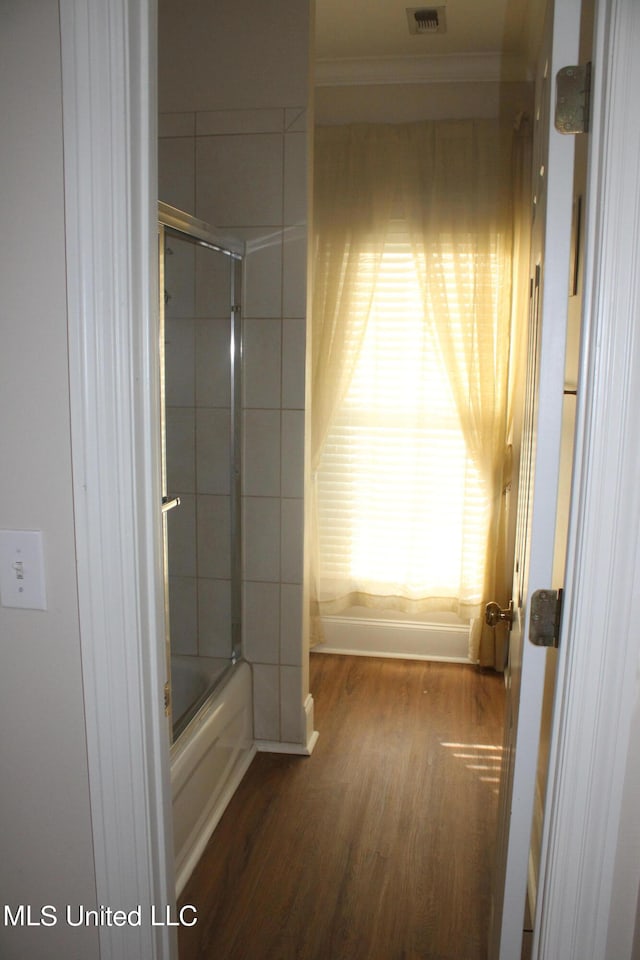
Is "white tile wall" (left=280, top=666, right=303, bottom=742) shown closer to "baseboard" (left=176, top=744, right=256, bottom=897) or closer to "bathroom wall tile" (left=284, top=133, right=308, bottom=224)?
"baseboard" (left=176, top=744, right=256, bottom=897)

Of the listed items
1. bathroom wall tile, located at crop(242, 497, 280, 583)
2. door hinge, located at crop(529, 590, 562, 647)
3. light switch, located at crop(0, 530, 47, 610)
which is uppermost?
light switch, located at crop(0, 530, 47, 610)

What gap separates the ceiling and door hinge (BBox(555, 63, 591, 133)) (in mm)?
1860

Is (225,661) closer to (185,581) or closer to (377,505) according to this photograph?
(185,581)

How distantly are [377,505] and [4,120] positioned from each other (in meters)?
2.74

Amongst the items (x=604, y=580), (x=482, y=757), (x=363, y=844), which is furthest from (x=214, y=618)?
(x=604, y=580)

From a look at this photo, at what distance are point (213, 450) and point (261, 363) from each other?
350 millimetres

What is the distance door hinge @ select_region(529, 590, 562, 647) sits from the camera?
1.10 meters

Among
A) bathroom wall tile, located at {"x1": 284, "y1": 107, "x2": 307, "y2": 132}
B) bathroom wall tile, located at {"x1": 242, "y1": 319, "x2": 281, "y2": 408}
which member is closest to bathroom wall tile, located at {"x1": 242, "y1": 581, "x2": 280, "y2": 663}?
bathroom wall tile, located at {"x1": 242, "y1": 319, "x2": 281, "y2": 408}

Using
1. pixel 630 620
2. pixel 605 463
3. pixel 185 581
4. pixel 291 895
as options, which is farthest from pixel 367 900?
pixel 605 463

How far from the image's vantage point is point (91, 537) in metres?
1.02

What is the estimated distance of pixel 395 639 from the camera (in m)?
3.70

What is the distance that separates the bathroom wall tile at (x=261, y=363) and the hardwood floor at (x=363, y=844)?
52.4 inches

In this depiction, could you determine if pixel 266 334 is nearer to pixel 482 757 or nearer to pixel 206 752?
pixel 206 752

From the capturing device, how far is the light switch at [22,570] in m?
1.05
